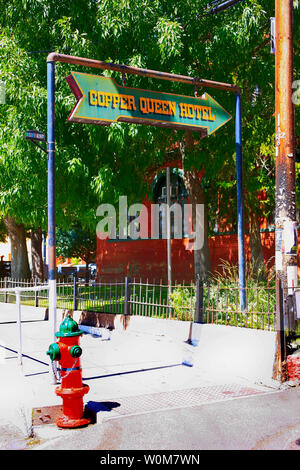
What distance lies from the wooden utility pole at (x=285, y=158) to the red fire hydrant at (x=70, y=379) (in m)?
3.33

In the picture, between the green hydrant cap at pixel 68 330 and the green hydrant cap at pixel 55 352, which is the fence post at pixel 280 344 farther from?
the green hydrant cap at pixel 55 352

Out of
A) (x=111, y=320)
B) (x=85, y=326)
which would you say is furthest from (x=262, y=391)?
(x=85, y=326)

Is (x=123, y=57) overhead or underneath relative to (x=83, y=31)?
underneath

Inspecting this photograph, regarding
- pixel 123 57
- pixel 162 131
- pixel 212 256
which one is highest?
pixel 123 57

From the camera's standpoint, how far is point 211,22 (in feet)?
41.1

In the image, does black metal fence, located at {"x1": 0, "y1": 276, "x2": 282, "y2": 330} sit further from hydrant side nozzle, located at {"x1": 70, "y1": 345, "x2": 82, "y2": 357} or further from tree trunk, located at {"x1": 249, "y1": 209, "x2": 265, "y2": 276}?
hydrant side nozzle, located at {"x1": 70, "y1": 345, "x2": 82, "y2": 357}

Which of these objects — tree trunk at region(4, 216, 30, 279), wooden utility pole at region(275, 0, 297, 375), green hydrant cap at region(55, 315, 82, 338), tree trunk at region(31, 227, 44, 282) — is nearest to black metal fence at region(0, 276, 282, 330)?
wooden utility pole at region(275, 0, 297, 375)

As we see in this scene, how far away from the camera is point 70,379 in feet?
18.0

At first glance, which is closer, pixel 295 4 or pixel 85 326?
pixel 295 4

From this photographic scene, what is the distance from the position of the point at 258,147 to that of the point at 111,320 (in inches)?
262

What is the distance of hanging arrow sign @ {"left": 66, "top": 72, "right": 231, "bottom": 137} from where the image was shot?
8148mm

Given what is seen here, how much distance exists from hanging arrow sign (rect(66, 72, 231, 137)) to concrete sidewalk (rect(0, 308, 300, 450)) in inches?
162
